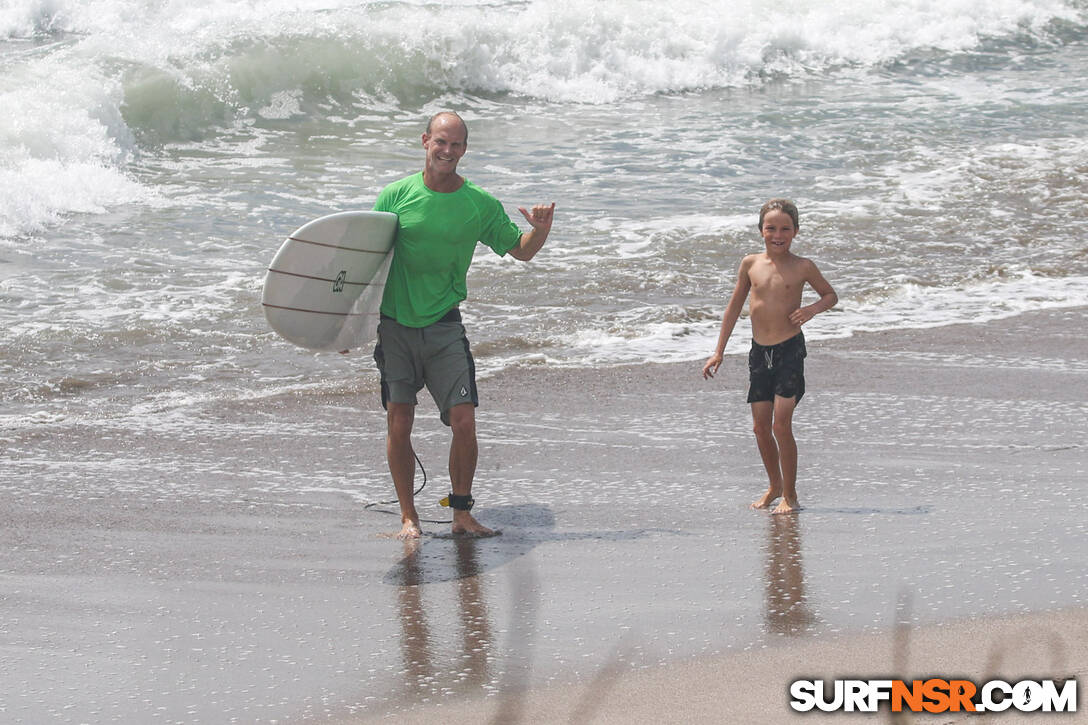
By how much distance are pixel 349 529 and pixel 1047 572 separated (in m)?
2.46

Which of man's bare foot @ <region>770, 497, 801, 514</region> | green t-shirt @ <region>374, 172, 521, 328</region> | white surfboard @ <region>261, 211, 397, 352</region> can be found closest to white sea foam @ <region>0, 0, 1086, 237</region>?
white surfboard @ <region>261, 211, 397, 352</region>

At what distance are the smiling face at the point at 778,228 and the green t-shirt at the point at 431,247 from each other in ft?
3.39

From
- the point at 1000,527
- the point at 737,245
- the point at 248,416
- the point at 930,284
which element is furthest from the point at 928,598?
the point at 737,245

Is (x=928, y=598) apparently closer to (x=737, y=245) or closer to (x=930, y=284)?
(x=930, y=284)

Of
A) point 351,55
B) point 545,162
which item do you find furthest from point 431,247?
point 351,55

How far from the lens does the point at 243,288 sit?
977 centimetres

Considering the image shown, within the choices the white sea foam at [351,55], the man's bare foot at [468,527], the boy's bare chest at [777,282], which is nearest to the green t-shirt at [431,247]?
Result: the man's bare foot at [468,527]

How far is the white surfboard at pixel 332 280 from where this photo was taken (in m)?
5.33

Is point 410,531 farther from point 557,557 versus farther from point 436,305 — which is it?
point 436,305

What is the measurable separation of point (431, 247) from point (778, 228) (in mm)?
1398

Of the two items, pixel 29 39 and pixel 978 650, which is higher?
pixel 29 39

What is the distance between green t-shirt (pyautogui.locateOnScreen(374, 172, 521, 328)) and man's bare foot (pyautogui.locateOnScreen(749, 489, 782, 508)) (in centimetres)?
139

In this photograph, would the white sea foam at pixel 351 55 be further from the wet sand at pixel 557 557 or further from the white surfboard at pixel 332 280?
the white surfboard at pixel 332 280

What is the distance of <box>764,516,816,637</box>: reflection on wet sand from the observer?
4.07m
